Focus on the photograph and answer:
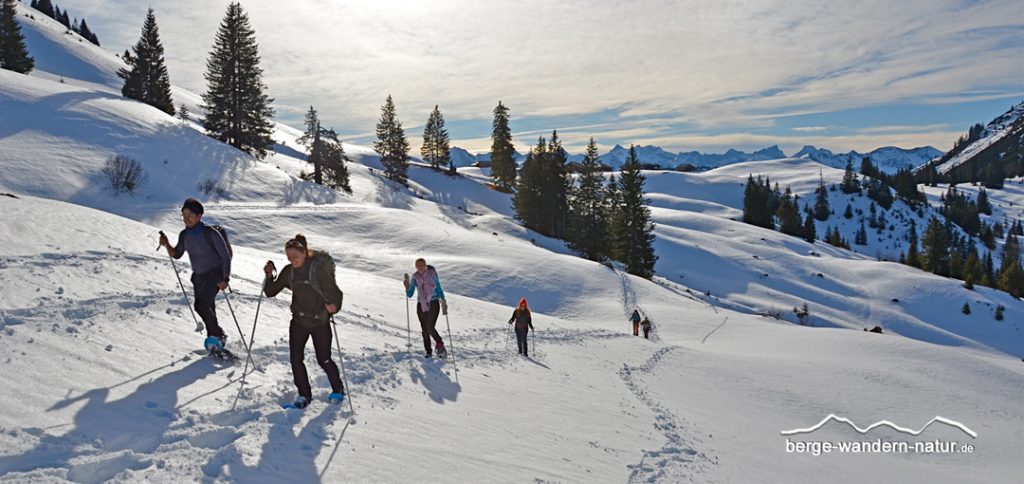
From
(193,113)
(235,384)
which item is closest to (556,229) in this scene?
(235,384)

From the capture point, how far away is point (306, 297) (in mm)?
6312

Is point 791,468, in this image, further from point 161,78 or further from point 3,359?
point 161,78

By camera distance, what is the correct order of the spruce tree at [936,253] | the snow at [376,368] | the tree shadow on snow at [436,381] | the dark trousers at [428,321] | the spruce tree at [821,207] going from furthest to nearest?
1. the spruce tree at [821,207]
2. the spruce tree at [936,253]
3. the dark trousers at [428,321]
4. the tree shadow on snow at [436,381]
5. the snow at [376,368]

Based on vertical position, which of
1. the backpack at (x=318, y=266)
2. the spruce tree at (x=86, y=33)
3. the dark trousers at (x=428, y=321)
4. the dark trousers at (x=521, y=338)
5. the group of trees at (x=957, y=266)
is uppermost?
the spruce tree at (x=86, y=33)

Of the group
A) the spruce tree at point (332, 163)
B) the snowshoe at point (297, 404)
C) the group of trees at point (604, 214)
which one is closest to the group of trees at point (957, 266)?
the group of trees at point (604, 214)

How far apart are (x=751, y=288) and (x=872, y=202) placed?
168 meters

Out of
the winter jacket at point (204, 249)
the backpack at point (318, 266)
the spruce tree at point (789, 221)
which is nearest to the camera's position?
the backpack at point (318, 266)

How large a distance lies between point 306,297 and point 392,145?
68088mm

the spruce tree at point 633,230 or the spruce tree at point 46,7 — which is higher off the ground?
the spruce tree at point 46,7

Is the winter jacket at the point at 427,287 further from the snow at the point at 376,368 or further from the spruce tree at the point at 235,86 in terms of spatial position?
the spruce tree at the point at 235,86

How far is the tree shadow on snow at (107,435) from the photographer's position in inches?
163

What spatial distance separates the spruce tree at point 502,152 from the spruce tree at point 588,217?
65.8ft

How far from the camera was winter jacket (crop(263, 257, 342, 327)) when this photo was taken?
20.6ft

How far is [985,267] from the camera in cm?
10881
